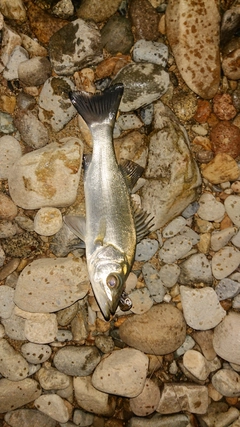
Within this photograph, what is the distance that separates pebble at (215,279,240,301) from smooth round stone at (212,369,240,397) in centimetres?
87

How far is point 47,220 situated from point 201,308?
79.1 inches

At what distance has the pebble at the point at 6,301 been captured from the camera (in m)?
4.23

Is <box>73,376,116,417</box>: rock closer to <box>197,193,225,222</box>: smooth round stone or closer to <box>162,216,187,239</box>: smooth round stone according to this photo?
<box>162,216,187,239</box>: smooth round stone

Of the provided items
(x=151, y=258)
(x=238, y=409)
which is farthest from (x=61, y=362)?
(x=238, y=409)

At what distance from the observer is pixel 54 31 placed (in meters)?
4.11

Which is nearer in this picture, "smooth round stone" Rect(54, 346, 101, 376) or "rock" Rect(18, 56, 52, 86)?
"rock" Rect(18, 56, 52, 86)

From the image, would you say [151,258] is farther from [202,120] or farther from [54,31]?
[54,31]

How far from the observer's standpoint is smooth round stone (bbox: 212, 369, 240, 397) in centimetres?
441

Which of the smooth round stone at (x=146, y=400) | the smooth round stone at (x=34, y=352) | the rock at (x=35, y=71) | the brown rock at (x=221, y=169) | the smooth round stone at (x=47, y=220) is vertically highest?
the rock at (x=35, y=71)

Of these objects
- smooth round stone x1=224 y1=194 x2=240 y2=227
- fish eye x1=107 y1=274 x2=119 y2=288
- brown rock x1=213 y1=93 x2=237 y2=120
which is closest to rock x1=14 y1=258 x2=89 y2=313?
fish eye x1=107 y1=274 x2=119 y2=288

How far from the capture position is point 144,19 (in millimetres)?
4180

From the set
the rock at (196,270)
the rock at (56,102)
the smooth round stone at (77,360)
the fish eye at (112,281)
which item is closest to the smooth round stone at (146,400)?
the smooth round stone at (77,360)

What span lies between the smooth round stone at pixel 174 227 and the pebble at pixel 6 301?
1860 mm

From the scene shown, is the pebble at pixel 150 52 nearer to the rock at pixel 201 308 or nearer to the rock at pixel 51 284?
the rock at pixel 51 284
